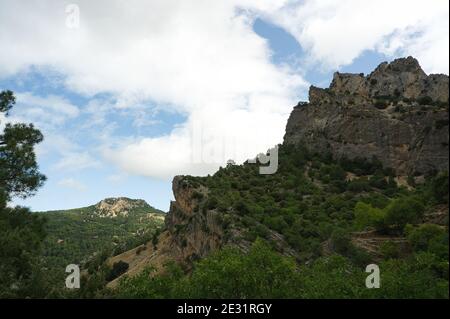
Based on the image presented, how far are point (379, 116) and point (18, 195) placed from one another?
65710mm

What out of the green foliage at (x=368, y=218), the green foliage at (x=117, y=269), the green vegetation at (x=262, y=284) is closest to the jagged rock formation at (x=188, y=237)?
the green foliage at (x=117, y=269)

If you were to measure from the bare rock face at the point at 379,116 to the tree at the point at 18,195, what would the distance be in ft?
169

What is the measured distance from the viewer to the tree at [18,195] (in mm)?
18578

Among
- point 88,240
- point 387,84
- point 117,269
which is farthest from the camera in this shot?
point 88,240

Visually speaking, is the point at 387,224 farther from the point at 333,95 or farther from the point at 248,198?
the point at 333,95

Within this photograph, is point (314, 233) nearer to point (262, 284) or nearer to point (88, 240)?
point (262, 284)

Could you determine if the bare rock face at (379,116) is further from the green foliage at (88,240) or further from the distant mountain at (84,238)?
the distant mountain at (84,238)

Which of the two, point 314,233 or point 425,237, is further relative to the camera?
point 314,233

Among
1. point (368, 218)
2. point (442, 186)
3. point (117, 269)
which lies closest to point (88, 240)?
point (117, 269)

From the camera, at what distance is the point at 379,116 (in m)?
76.0

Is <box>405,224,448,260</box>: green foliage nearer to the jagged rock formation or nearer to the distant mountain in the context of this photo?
the jagged rock formation

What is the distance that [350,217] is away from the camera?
5294 centimetres

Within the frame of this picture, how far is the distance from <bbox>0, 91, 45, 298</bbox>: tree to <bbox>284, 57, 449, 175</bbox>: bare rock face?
169 feet
